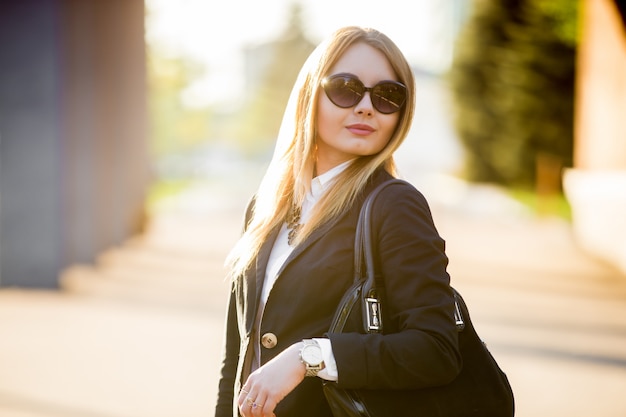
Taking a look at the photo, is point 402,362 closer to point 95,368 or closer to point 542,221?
point 95,368

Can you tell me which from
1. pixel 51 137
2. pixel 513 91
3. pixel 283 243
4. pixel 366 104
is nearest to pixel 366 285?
pixel 283 243

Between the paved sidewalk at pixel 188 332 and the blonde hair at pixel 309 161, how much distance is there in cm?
291

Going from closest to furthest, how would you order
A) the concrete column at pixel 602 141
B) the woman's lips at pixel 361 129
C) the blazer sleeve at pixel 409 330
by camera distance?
the blazer sleeve at pixel 409 330, the woman's lips at pixel 361 129, the concrete column at pixel 602 141

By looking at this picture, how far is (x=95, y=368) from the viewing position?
19.1 feet

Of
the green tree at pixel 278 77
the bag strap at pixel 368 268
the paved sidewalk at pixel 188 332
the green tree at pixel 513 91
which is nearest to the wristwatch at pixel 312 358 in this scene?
the bag strap at pixel 368 268

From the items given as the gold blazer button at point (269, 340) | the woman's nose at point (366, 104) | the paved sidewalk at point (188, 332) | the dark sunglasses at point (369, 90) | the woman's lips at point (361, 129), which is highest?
the dark sunglasses at point (369, 90)

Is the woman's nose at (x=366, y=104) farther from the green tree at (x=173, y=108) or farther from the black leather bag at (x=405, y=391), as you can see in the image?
the green tree at (x=173, y=108)

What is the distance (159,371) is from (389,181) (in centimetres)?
429

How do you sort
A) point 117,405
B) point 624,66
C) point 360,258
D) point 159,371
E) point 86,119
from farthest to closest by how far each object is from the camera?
point 624,66
point 86,119
point 159,371
point 117,405
point 360,258

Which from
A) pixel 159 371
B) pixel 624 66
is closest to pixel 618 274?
pixel 624 66

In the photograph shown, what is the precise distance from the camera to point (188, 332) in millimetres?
7109

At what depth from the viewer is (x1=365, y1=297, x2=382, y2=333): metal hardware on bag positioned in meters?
1.82

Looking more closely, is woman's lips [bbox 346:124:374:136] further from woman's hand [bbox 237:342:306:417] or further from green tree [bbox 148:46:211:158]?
green tree [bbox 148:46:211:158]

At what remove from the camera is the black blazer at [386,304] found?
5.82 feet
